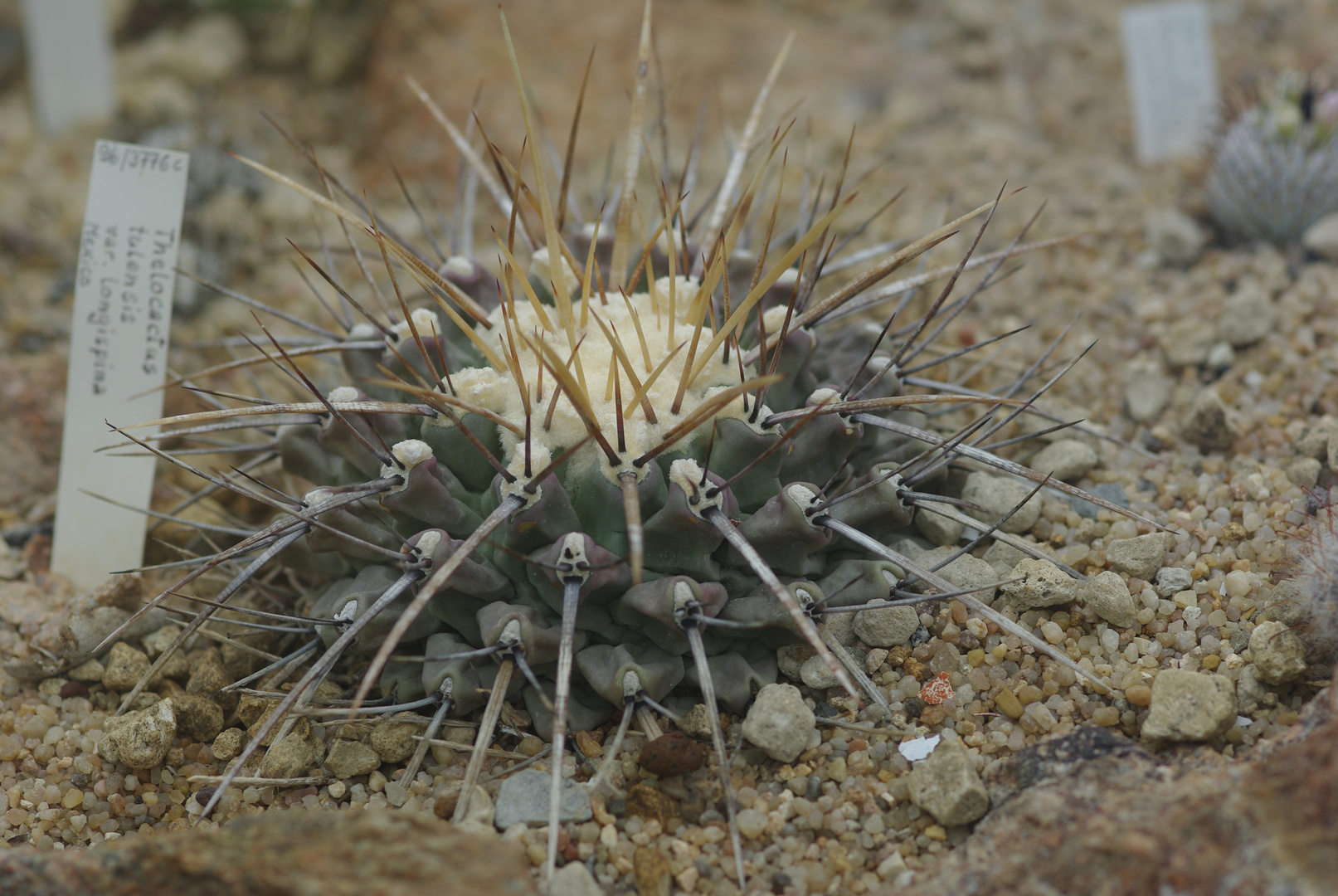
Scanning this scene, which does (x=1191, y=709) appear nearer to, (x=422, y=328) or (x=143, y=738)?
(x=422, y=328)

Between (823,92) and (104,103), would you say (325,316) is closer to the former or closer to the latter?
(104,103)

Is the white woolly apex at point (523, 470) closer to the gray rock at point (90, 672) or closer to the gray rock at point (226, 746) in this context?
the gray rock at point (226, 746)

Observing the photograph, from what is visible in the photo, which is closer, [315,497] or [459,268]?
[315,497]

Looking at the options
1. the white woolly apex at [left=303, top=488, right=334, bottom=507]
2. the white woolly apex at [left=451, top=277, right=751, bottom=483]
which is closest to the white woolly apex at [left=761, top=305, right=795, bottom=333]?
the white woolly apex at [left=451, top=277, right=751, bottom=483]

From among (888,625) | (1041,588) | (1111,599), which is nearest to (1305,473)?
(1111,599)

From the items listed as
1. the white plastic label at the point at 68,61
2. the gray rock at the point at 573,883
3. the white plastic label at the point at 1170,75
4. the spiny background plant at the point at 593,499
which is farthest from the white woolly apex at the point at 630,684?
the white plastic label at the point at 68,61

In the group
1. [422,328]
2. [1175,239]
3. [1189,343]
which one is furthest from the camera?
[1175,239]
